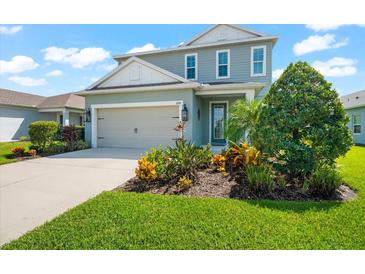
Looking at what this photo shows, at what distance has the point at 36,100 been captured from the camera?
2138 cm

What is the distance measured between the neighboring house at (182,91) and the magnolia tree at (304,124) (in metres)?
4.97

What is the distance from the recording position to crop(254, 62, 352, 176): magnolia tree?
4758 mm

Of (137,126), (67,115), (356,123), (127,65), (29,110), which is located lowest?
(137,126)

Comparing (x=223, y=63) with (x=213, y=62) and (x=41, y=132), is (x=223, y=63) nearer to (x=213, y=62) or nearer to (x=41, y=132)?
(x=213, y=62)

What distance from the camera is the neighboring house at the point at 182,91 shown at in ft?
35.3

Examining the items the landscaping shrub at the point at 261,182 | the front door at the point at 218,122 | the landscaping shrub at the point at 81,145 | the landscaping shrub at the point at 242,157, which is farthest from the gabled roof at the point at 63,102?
the landscaping shrub at the point at 261,182

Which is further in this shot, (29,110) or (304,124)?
(29,110)

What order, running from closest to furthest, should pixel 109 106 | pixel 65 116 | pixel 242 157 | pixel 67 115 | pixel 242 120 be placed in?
pixel 242 157, pixel 242 120, pixel 109 106, pixel 65 116, pixel 67 115

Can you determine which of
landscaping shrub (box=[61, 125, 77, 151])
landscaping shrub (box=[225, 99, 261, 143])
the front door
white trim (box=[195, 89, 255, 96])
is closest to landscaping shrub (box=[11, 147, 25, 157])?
landscaping shrub (box=[61, 125, 77, 151])

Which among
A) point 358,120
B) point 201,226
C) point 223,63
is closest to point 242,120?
point 201,226

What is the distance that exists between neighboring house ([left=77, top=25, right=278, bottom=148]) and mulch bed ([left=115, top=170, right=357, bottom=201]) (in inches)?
213

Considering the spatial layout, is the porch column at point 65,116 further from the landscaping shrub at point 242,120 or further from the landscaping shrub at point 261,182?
the landscaping shrub at point 261,182

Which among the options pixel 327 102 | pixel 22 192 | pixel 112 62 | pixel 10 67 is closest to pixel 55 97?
pixel 112 62

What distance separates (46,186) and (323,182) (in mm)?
6398
